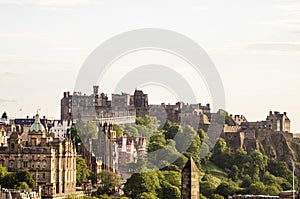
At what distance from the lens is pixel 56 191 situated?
4825 inches

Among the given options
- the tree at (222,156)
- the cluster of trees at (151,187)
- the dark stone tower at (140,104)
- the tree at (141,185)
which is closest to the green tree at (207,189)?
the cluster of trees at (151,187)

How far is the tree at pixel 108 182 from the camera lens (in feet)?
418

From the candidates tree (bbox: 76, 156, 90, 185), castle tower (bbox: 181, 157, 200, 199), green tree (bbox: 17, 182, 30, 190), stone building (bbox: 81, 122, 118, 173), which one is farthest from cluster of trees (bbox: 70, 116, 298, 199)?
castle tower (bbox: 181, 157, 200, 199)

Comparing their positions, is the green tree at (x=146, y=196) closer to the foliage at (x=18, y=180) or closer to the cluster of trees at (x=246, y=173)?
the foliage at (x=18, y=180)

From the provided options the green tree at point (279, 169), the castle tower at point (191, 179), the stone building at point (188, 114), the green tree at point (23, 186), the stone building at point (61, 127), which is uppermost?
the stone building at point (188, 114)

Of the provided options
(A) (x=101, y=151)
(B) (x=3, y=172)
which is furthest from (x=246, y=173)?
(B) (x=3, y=172)

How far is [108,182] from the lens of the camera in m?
132

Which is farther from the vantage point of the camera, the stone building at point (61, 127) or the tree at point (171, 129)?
the tree at point (171, 129)

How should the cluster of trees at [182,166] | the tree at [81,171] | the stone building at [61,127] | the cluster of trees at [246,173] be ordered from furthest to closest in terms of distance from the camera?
1. the stone building at [61,127]
2. the cluster of trees at [246,173]
3. the tree at [81,171]
4. the cluster of trees at [182,166]

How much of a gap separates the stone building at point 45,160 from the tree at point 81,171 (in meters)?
3.93

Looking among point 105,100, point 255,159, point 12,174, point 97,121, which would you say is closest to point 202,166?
point 255,159

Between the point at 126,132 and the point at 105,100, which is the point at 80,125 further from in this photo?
the point at 105,100

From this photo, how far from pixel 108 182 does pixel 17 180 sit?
65.6ft

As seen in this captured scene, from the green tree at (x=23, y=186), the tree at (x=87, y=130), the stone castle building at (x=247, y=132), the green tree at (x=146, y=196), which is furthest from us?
the stone castle building at (x=247, y=132)
